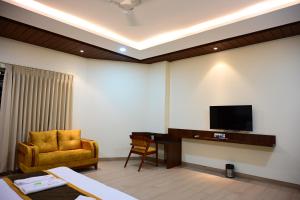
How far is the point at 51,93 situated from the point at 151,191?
10.5 feet

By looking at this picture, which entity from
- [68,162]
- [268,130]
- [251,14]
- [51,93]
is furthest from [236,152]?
[51,93]

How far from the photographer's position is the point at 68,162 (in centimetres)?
405

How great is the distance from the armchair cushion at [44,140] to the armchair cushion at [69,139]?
117mm

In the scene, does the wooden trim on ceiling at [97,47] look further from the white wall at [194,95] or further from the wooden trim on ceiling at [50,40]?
the white wall at [194,95]

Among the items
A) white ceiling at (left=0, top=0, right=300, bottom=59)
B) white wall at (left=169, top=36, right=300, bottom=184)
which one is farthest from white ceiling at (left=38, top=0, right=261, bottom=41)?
white wall at (left=169, top=36, right=300, bottom=184)

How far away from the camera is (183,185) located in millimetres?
3605

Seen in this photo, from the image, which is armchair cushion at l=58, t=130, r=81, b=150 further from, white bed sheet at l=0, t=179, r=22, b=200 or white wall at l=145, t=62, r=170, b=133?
white bed sheet at l=0, t=179, r=22, b=200

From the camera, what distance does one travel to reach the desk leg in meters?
4.75

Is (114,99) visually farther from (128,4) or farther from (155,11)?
(128,4)

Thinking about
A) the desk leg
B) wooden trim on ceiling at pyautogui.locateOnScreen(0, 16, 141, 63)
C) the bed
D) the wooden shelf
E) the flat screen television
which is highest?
wooden trim on ceiling at pyautogui.locateOnScreen(0, 16, 141, 63)

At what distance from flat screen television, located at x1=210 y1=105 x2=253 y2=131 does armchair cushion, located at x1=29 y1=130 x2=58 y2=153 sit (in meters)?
3.53

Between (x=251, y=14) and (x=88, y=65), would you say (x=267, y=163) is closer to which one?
(x=251, y=14)

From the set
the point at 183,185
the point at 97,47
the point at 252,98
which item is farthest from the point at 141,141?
the point at 252,98

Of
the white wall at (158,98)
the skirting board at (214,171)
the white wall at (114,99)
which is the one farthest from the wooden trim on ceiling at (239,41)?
the skirting board at (214,171)
